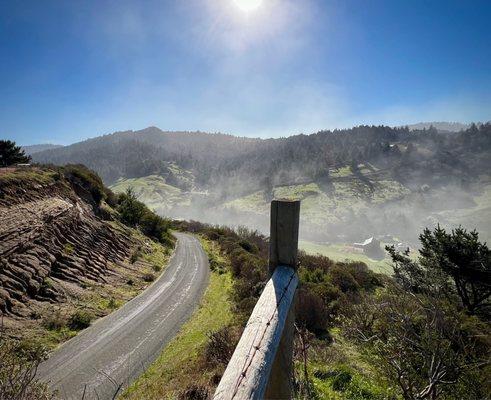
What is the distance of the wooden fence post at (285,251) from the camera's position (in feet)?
6.95

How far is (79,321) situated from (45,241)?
6.89 meters

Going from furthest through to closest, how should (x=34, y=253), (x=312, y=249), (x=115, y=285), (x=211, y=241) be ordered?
(x=312, y=249) → (x=211, y=241) → (x=115, y=285) → (x=34, y=253)

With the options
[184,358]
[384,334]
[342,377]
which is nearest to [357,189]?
[184,358]

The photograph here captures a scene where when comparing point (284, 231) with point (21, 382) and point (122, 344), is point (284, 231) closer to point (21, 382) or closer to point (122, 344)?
point (21, 382)

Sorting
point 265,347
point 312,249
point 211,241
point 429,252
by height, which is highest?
point 265,347

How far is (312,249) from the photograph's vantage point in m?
90.0

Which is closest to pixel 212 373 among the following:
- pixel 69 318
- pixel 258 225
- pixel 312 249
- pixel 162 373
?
pixel 162 373

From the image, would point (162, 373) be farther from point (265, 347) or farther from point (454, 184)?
point (454, 184)

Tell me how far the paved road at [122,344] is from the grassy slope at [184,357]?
616 mm

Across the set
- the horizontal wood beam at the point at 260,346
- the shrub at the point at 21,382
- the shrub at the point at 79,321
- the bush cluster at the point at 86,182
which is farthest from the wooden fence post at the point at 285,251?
the bush cluster at the point at 86,182

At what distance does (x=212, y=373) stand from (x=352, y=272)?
1856 centimetres

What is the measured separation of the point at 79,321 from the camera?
1966 cm

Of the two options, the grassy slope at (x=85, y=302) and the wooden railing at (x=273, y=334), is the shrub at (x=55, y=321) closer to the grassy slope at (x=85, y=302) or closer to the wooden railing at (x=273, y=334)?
the grassy slope at (x=85, y=302)

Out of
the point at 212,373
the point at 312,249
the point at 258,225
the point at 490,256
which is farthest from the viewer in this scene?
the point at 258,225
